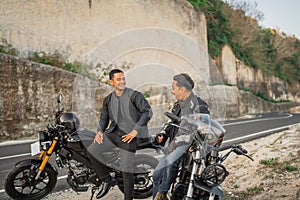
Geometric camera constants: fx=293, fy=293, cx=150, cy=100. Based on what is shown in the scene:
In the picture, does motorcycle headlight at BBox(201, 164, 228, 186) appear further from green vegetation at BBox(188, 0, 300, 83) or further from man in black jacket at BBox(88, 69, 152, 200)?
green vegetation at BBox(188, 0, 300, 83)

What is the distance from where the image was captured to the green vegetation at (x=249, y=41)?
27797 mm

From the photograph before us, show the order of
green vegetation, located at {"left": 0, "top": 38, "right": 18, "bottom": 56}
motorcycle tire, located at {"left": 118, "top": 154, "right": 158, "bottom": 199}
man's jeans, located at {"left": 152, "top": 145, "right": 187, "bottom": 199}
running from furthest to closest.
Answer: green vegetation, located at {"left": 0, "top": 38, "right": 18, "bottom": 56}
motorcycle tire, located at {"left": 118, "top": 154, "right": 158, "bottom": 199}
man's jeans, located at {"left": 152, "top": 145, "right": 187, "bottom": 199}

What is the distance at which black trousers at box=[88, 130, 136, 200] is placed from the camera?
12.2 feet

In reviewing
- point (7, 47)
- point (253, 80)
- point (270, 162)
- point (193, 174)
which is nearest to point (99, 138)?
point (193, 174)

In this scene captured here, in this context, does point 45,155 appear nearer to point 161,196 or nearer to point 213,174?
point 161,196

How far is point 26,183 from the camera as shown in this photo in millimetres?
4020

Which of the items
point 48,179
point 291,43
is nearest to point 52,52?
point 48,179

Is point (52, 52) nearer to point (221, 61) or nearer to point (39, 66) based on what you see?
point (39, 66)

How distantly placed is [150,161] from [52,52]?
1360 cm

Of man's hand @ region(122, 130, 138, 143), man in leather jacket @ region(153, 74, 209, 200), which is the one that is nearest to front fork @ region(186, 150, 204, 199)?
man in leather jacket @ region(153, 74, 209, 200)

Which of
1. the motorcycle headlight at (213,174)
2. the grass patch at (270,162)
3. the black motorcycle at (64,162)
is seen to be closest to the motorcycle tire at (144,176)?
the black motorcycle at (64,162)

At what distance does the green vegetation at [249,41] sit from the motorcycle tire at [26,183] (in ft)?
76.5

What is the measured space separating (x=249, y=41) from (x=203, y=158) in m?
30.9

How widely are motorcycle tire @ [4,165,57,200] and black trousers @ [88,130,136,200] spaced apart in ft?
2.57
